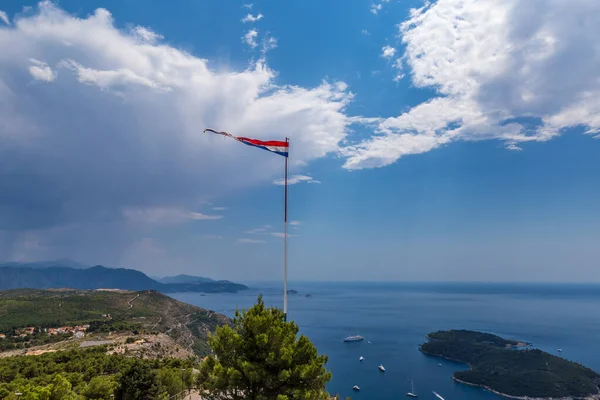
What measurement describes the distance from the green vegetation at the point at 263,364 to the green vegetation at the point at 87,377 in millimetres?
6025

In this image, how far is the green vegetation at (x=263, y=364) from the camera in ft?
36.1

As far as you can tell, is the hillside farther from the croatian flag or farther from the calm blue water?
the croatian flag

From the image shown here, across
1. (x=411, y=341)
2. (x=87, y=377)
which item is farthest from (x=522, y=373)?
(x=87, y=377)

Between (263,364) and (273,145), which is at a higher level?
(273,145)

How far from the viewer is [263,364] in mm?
11336

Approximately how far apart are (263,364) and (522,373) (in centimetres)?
9697

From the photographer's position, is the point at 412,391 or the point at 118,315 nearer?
the point at 118,315

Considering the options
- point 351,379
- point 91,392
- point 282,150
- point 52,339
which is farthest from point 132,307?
point 282,150

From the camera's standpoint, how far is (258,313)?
1226 cm

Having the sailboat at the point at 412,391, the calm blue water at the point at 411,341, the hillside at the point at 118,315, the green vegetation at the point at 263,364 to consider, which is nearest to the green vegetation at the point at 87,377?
the green vegetation at the point at 263,364

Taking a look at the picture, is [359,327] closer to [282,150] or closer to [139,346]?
[139,346]

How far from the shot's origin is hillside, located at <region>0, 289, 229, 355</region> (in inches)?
2598

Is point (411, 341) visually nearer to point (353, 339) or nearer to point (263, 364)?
point (353, 339)

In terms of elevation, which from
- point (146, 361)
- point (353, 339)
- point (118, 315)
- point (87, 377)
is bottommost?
point (353, 339)
